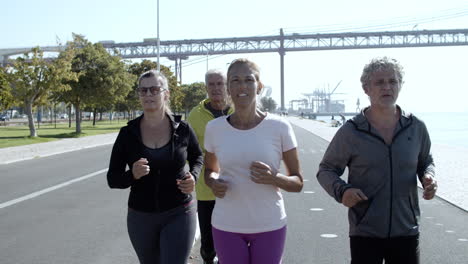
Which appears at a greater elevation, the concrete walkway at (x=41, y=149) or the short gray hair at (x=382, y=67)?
the short gray hair at (x=382, y=67)

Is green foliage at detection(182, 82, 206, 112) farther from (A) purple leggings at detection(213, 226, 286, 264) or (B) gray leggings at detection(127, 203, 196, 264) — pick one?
(A) purple leggings at detection(213, 226, 286, 264)

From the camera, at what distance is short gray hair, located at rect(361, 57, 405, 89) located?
10.2 feet

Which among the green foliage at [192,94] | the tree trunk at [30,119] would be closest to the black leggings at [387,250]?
the tree trunk at [30,119]

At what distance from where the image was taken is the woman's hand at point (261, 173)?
2.87m

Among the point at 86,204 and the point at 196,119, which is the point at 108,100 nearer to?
the point at 86,204

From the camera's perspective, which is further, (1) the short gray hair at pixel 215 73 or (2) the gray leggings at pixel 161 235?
(1) the short gray hair at pixel 215 73

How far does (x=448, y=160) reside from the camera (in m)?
15.5

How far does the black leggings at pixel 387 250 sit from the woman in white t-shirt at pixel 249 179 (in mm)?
482

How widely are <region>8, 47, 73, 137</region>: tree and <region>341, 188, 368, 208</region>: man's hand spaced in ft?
94.2

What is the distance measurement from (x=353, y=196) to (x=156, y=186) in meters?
1.33

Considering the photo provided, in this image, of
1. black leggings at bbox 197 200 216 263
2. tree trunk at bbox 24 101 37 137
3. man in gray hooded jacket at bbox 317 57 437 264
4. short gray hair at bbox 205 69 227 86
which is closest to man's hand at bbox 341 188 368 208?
man in gray hooded jacket at bbox 317 57 437 264

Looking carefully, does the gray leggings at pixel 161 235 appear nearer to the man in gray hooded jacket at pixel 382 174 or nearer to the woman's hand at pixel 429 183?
the man in gray hooded jacket at pixel 382 174

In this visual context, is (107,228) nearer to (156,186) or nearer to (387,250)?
(156,186)

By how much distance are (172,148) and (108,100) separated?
34248mm
